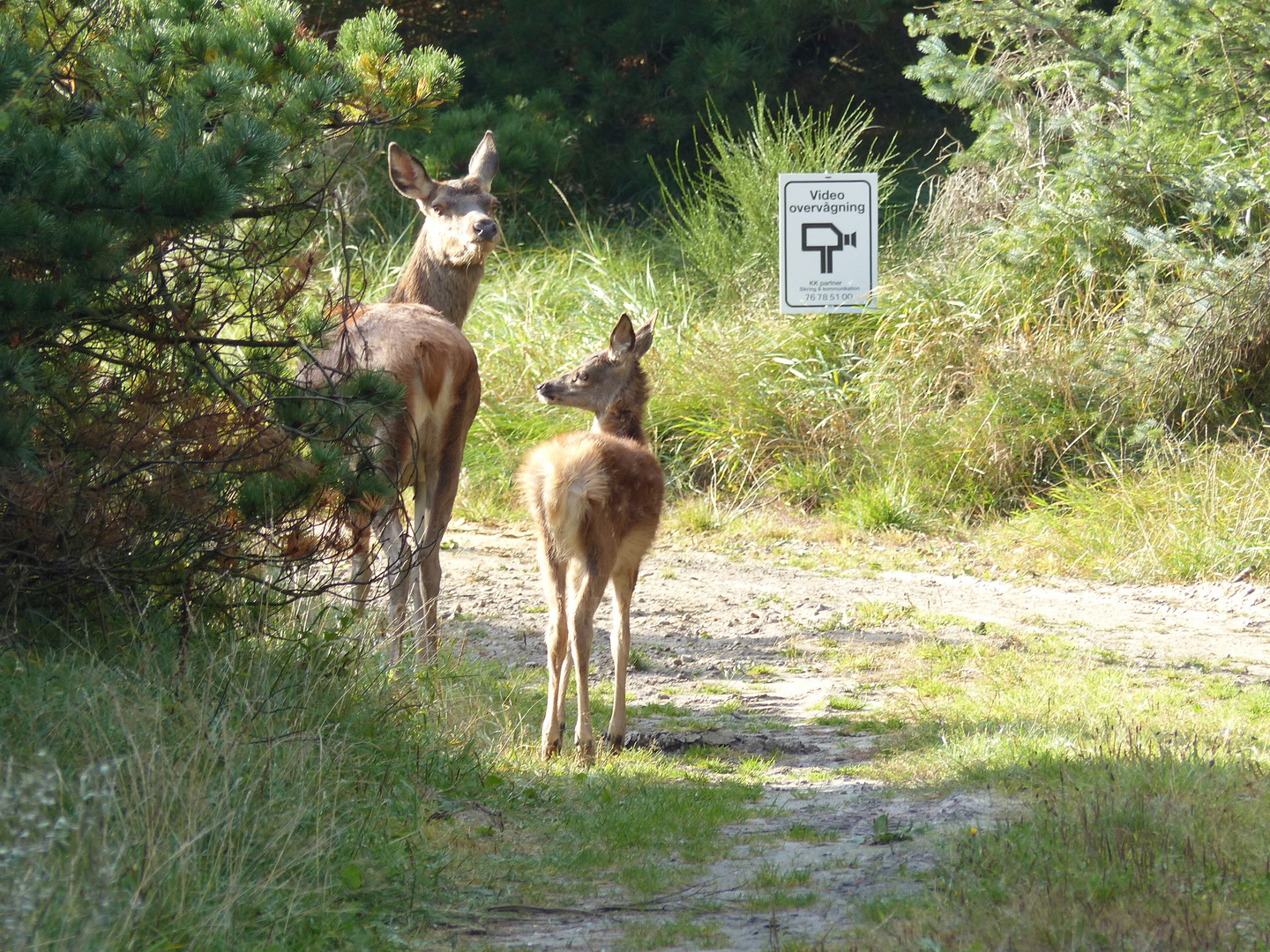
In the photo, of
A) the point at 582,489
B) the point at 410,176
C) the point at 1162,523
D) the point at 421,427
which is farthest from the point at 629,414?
the point at 1162,523

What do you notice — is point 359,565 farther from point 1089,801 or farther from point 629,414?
point 1089,801

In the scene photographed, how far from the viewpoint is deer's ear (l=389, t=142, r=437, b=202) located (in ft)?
31.7

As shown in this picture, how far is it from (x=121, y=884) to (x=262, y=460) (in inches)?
80.5

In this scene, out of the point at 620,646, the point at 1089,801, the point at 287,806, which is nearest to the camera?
the point at 287,806

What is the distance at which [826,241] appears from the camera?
13719 millimetres

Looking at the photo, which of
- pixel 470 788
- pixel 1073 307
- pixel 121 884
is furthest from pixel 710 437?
pixel 121 884

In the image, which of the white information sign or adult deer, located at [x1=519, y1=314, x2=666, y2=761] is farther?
the white information sign

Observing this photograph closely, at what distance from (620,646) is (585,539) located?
25.2 inches

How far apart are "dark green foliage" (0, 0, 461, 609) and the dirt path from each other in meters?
2.10

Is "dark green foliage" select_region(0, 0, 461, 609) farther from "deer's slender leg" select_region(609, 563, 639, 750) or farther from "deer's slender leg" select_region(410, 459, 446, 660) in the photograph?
"deer's slender leg" select_region(410, 459, 446, 660)

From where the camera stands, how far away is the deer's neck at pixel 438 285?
31.4ft

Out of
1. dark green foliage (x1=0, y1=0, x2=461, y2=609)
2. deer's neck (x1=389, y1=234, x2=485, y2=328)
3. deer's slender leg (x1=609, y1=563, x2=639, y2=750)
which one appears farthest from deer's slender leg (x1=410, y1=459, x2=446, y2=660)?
deer's neck (x1=389, y1=234, x2=485, y2=328)

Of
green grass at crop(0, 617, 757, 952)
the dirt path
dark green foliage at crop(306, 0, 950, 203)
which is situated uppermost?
dark green foliage at crop(306, 0, 950, 203)

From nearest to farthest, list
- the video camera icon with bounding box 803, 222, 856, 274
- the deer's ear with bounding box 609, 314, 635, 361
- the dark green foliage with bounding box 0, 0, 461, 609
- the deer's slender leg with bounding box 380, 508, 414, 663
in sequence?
the dark green foliage with bounding box 0, 0, 461, 609
the deer's slender leg with bounding box 380, 508, 414, 663
the deer's ear with bounding box 609, 314, 635, 361
the video camera icon with bounding box 803, 222, 856, 274
